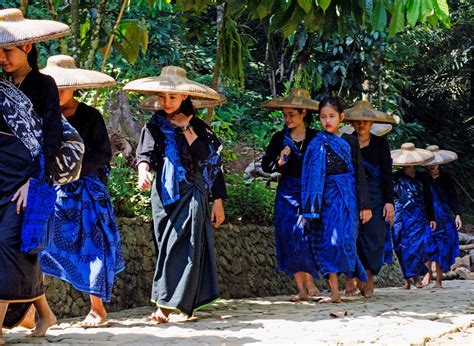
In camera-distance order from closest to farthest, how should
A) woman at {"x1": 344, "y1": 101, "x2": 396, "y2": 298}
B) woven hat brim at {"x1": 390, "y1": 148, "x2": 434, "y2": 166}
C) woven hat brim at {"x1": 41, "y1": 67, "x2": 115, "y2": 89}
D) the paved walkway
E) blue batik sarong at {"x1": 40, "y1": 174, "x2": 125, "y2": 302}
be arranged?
the paved walkway < blue batik sarong at {"x1": 40, "y1": 174, "x2": 125, "y2": 302} < woven hat brim at {"x1": 41, "y1": 67, "x2": 115, "y2": 89} < woman at {"x1": 344, "y1": 101, "x2": 396, "y2": 298} < woven hat brim at {"x1": 390, "y1": 148, "x2": 434, "y2": 166}

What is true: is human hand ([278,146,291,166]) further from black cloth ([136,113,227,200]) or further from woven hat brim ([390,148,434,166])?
woven hat brim ([390,148,434,166])

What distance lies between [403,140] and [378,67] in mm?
1817

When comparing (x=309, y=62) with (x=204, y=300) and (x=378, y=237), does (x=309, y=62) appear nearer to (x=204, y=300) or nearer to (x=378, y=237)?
(x=378, y=237)

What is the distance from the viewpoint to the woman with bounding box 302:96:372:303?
8578 millimetres

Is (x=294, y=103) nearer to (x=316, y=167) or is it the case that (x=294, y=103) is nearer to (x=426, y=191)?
(x=316, y=167)

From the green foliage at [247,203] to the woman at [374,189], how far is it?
1749 millimetres

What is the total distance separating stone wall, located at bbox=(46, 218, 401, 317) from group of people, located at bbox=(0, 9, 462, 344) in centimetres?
89

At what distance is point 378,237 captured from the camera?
9453mm

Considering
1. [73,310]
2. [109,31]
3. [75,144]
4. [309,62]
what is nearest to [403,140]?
[309,62]

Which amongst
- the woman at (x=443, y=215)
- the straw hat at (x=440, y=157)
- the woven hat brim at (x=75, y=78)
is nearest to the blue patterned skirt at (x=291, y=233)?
the woven hat brim at (x=75, y=78)

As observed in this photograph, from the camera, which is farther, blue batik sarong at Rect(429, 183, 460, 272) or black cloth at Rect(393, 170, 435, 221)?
blue batik sarong at Rect(429, 183, 460, 272)

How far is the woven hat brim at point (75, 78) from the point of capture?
654cm

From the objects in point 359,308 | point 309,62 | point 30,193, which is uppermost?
point 309,62

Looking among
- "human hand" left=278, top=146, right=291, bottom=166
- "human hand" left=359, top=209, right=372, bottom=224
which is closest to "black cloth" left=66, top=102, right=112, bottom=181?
"human hand" left=278, top=146, right=291, bottom=166
